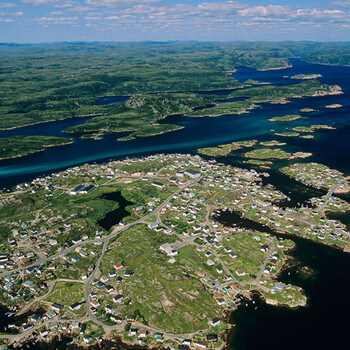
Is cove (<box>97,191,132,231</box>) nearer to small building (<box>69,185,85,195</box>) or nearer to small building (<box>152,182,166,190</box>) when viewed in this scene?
small building (<box>69,185,85,195</box>)

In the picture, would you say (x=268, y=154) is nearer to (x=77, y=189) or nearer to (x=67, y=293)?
(x=77, y=189)

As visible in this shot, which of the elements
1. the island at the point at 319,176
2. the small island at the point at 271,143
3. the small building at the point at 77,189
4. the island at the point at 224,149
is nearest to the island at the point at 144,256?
the small building at the point at 77,189

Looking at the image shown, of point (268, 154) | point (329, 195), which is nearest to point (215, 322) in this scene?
point (329, 195)

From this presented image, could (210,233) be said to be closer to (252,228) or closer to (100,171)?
(252,228)

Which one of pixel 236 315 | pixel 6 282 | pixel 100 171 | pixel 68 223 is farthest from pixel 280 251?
pixel 100 171

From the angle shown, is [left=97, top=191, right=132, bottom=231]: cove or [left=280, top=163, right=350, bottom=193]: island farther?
[left=280, top=163, right=350, bottom=193]: island

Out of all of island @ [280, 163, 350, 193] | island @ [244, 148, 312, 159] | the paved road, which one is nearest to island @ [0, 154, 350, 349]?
the paved road

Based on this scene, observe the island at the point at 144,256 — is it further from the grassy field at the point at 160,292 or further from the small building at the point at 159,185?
the small building at the point at 159,185

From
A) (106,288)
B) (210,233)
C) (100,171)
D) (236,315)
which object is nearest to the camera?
(236,315)
